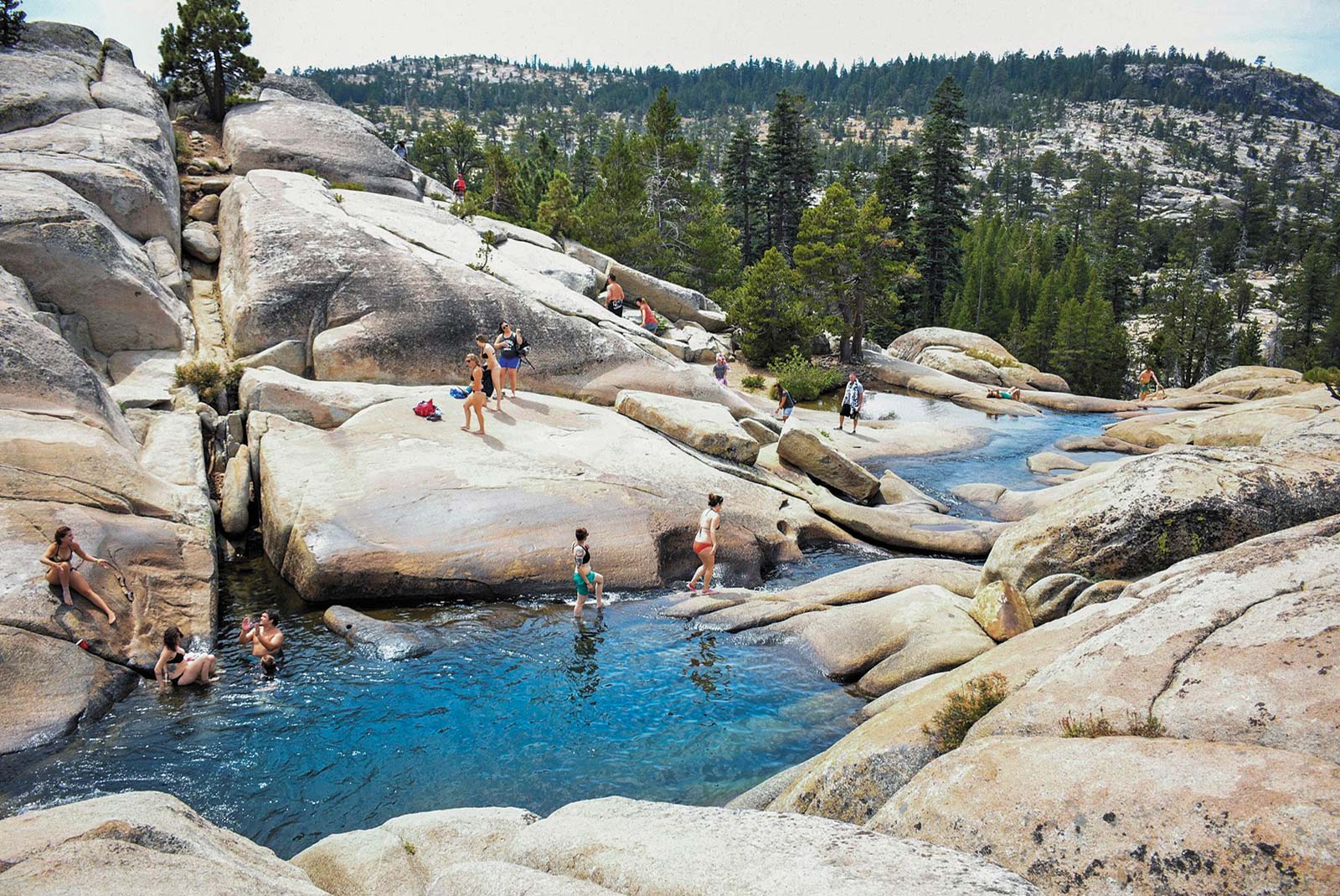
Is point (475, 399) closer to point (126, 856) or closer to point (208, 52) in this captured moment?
point (126, 856)

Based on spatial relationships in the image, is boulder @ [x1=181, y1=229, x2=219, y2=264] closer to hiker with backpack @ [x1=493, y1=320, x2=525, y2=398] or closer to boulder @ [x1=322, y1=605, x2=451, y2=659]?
hiker with backpack @ [x1=493, y1=320, x2=525, y2=398]

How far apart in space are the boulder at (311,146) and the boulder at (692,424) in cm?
1984

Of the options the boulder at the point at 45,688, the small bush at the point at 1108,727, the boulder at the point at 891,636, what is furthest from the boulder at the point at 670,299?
the small bush at the point at 1108,727

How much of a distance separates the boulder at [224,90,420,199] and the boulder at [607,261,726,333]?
11.1 metres

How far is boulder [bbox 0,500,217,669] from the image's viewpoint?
1234 cm

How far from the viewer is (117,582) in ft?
44.8

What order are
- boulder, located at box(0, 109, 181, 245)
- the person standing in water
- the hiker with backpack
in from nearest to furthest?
the person standing in water, the hiker with backpack, boulder, located at box(0, 109, 181, 245)

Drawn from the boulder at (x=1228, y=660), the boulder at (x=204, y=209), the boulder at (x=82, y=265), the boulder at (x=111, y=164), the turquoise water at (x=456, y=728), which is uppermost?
the boulder at (x=111, y=164)

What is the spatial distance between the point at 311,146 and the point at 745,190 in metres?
40.2

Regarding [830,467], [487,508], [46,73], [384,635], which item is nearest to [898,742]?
[384,635]

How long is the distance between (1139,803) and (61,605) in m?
14.8

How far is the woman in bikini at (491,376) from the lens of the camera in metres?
21.8

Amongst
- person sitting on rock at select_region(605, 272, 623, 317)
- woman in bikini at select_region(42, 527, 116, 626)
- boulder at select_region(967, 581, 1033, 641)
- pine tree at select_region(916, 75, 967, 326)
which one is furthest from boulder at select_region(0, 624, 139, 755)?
pine tree at select_region(916, 75, 967, 326)

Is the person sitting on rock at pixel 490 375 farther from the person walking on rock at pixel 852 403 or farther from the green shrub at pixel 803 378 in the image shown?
the green shrub at pixel 803 378
